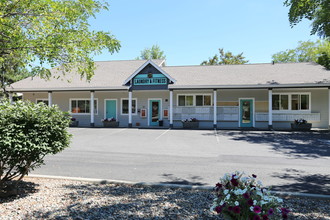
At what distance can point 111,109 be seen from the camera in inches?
950

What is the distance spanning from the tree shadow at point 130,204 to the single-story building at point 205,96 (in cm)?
1585

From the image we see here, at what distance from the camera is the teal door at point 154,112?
23312mm

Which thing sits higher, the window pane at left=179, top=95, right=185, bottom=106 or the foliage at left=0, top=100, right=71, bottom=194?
the window pane at left=179, top=95, right=185, bottom=106

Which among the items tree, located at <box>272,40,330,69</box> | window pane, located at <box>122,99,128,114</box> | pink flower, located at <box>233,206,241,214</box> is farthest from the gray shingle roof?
tree, located at <box>272,40,330,69</box>

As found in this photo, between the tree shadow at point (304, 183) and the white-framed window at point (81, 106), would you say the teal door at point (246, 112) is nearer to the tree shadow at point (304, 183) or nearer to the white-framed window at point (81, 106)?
the white-framed window at point (81, 106)

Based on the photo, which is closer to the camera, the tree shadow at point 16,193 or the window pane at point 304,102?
the tree shadow at point 16,193

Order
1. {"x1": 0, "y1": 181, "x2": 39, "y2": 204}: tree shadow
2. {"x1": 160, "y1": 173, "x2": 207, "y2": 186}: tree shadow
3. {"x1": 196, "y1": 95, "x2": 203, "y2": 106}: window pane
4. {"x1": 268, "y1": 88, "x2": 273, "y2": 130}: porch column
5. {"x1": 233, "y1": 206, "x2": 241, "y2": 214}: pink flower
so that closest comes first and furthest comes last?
{"x1": 233, "y1": 206, "x2": 241, "y2": 214}: pink flower < {"x1": 0, "y1": 181, "x2": 39, "y2": 204}: tree shadow < {"x1": 160, "y1": 173, "x2": 207, "y2": 186}: tree shadow < {"x1": 268, "y1": 88, "x2": 273, "y2": 130}: porch column < {"x1": 196, "y1": 95, "x2": 203, "y2": 106}: window pane

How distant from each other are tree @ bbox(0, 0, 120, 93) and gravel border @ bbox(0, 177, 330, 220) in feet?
9.68

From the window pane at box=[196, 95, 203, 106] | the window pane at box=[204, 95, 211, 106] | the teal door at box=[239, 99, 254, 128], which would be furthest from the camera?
the window pane at box=[196, 95, 203, 106]

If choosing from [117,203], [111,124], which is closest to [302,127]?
[111,124]

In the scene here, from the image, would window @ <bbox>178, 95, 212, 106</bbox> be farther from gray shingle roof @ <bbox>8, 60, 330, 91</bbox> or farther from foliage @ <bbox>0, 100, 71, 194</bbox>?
foliage @ <bbox>0, 100, 71, 194</bbox>

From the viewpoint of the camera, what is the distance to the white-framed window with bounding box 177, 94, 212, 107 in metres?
22.7

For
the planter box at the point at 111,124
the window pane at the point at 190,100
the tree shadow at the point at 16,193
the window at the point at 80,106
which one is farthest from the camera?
the window at the point at 80,106

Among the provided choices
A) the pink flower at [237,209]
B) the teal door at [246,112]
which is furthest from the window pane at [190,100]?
the pink flower at [237,209]
